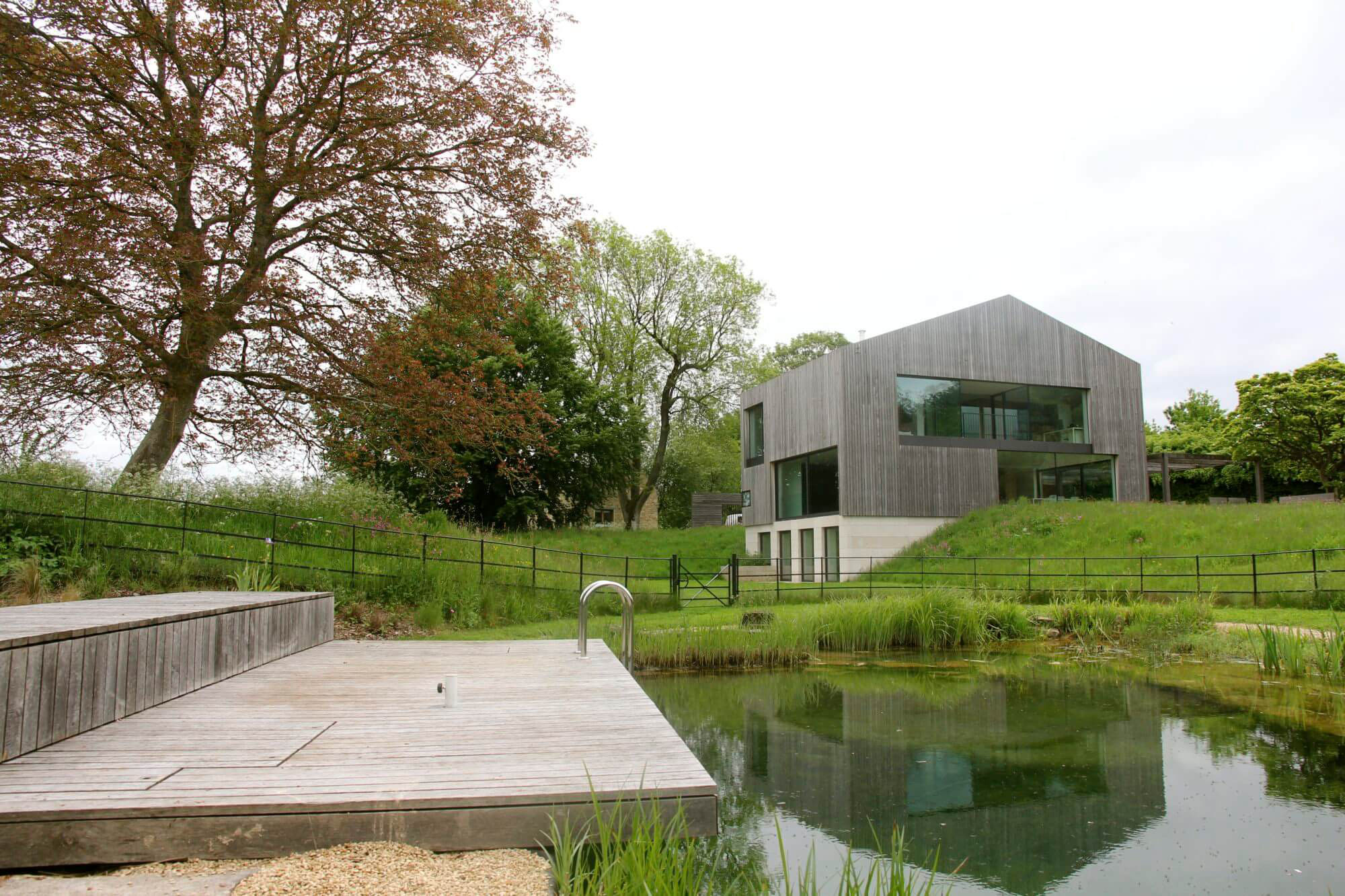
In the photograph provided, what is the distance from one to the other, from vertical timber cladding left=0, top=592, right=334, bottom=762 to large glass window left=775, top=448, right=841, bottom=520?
17.1m

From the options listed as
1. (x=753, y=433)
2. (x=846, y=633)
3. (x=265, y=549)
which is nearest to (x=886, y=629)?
(x=846, y=633)

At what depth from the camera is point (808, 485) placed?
23.1m

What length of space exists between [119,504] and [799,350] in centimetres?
4018

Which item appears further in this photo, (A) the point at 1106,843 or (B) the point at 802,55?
(B) the point at 802,55

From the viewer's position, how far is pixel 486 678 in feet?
18.2

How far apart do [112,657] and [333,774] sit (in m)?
1.55

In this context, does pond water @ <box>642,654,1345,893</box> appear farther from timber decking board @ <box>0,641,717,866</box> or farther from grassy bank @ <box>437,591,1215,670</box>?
timber decking board @ <box>0,641,717,866</box>

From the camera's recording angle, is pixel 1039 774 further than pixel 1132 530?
No

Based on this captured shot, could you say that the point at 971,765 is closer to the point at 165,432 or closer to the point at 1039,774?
the point at 1039,774

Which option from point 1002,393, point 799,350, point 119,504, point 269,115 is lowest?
point 119,504

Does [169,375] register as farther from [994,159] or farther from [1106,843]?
[994,159]

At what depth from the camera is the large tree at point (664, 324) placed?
3494cm

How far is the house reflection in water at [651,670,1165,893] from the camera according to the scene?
489 centimetres

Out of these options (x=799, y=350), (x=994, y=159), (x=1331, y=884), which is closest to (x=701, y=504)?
(x=799, y=350)
